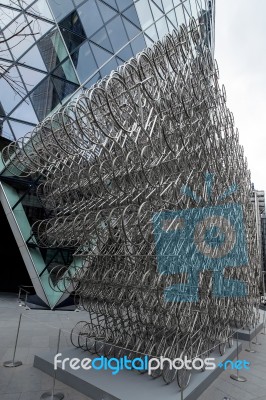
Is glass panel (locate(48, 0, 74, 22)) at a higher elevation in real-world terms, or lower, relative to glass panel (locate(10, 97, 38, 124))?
higher

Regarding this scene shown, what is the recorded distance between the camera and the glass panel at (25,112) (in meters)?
11.4

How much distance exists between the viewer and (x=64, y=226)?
7008 mm

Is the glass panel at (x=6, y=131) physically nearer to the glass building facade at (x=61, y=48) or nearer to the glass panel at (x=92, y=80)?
the glass building facade at (x=61, y=48)

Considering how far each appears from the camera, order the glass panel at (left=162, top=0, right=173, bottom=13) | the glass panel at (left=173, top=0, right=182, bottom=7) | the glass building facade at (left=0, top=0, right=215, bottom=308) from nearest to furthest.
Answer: the glass building facade at (left=0, top=0, right=215, bottom=308) → the glass panel at (left=162, top=0, right=173, bottom=13) → the glass panel at (left=173, top=0, right=182, bottom=7)

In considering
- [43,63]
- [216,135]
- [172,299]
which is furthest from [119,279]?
[43,63]

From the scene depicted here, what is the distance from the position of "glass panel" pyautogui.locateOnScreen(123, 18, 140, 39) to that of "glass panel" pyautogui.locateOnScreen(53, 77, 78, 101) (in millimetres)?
4497

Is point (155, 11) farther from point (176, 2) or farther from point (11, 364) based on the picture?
point (11, 364)

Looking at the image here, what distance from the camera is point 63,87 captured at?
41.7ft

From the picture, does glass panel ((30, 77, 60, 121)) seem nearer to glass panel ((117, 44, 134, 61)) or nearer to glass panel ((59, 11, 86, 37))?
glass panel ((59, 11, 86, 37))

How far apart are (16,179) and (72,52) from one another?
593 cm

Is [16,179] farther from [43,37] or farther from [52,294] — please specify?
[43,37]

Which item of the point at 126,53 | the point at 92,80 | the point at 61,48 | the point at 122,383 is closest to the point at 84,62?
the point at 92,80

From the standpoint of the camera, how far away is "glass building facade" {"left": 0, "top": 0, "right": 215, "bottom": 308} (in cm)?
1116

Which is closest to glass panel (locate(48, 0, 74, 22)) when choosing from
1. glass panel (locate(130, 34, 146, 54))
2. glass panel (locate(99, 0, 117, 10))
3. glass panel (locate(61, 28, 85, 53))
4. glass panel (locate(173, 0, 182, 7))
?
glass panel (locate(61, 28, 85, 53))
